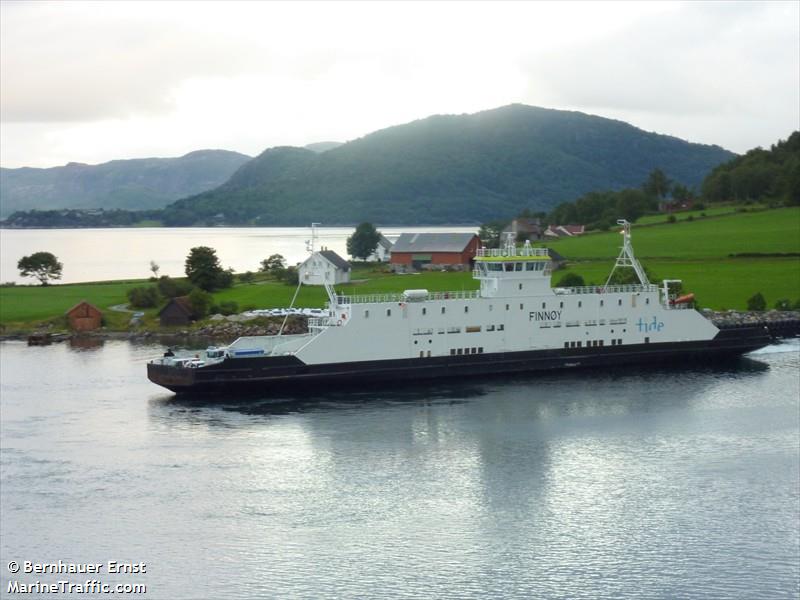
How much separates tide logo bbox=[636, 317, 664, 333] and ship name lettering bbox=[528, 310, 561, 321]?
5436 millimetres

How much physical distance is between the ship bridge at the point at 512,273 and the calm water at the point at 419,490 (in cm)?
677

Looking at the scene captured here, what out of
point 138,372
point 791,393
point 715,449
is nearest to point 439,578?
point 715,449

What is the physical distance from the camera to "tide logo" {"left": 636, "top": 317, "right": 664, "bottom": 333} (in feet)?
180

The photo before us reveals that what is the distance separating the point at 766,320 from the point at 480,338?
81.7ft

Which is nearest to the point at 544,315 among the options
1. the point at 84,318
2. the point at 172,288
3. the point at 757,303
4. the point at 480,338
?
the point at 480,338

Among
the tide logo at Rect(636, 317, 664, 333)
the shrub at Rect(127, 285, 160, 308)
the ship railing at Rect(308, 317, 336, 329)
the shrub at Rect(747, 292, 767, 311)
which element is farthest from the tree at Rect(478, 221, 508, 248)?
the ship railing at Rect(308, 317, 336, 329)

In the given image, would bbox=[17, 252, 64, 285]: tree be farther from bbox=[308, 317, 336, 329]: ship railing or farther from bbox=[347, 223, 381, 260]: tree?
bbox=[308, 317, 336, 329]: ship railing

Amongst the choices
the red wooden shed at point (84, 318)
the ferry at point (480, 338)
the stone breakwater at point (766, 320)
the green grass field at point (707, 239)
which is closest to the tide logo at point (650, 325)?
the ferry at point (480, 338)

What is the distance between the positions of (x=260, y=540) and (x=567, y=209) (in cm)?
12540

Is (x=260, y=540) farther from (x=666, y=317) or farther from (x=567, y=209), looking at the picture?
(x=567, y=209)

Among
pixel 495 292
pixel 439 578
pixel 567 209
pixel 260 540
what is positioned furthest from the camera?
pixel 567 209

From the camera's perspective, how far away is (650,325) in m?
54.9

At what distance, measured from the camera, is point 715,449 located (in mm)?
35969

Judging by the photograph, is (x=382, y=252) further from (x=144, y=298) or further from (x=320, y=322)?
(x=320, y=322)
